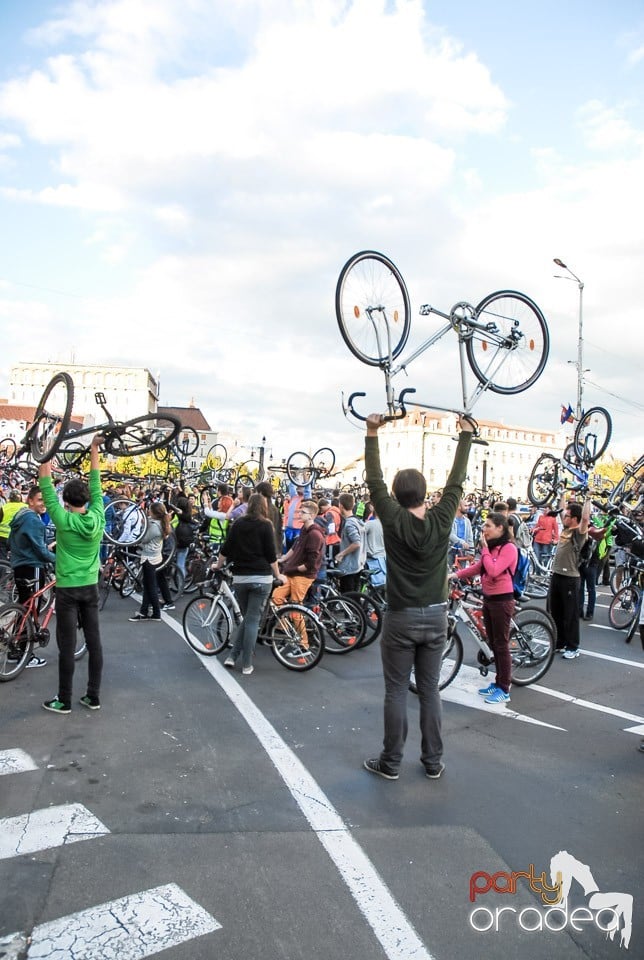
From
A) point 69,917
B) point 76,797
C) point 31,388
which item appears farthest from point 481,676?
point 31,388

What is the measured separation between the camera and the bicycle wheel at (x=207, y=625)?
24.8 feet

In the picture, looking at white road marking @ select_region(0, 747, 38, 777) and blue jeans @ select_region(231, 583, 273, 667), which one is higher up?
blue jeans @ select_region(231, 583, 273, 667)

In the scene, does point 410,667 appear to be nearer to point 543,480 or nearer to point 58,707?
point 58,707

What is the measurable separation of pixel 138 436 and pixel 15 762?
4259 mm

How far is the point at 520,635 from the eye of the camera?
22.7 feet

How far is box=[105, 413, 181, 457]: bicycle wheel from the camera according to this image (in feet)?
21.3

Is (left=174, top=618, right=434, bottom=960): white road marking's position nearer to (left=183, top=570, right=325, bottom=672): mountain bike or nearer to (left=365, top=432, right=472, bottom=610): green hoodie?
(left=365, top=432, right=472, bottom=610): green hoodie

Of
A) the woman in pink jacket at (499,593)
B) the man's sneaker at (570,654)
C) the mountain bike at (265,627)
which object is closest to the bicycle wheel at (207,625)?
the mountain bike at (265,627)

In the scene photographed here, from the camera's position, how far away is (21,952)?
8.63 ft

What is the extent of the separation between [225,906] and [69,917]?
657 mm

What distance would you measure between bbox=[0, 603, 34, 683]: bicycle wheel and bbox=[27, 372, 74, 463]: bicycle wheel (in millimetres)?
1503

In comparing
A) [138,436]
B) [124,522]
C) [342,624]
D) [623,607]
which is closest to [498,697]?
[342,624]

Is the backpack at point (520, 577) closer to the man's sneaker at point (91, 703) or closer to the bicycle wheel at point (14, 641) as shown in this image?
the man's sneaker at point (91, 703)

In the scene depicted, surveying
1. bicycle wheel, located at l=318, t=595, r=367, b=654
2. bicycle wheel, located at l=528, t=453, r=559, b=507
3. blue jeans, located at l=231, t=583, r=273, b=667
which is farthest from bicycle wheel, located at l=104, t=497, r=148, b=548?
bicycle wheel, located at l=528, t=453, r=559, b=507
